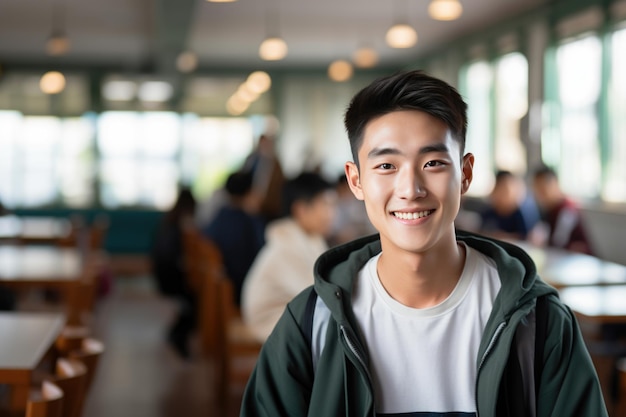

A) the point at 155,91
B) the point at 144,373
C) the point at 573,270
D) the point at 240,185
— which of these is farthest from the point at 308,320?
the point at 155,91

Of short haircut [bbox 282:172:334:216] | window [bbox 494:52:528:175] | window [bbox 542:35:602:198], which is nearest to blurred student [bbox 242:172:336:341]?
short haircut [bbox 282:172:334:216]

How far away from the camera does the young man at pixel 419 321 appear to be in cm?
136

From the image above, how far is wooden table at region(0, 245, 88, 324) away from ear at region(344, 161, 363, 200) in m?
2.51

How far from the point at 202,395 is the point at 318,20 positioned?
591 centimetres

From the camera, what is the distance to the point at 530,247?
5520 millimetres

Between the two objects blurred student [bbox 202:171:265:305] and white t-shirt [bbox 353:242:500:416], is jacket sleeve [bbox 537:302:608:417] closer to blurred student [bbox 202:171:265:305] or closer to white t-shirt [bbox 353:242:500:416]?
white t-shirt [bbox 353:242:500:416]

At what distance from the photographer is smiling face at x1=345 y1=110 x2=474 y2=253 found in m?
1.40

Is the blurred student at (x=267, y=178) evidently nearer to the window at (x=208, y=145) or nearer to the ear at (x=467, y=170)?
the ear at (x=467, y=170)

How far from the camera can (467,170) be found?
4.97 feet

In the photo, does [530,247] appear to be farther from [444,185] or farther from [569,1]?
[444,185]

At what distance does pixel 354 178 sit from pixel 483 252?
0.24 m

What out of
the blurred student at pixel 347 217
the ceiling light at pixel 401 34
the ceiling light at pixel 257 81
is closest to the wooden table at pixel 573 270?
the blurred student at pixel 347 217

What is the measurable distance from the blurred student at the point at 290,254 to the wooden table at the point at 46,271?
29.3 inches

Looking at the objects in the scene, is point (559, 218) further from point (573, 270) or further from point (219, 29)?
point (219, 29)
